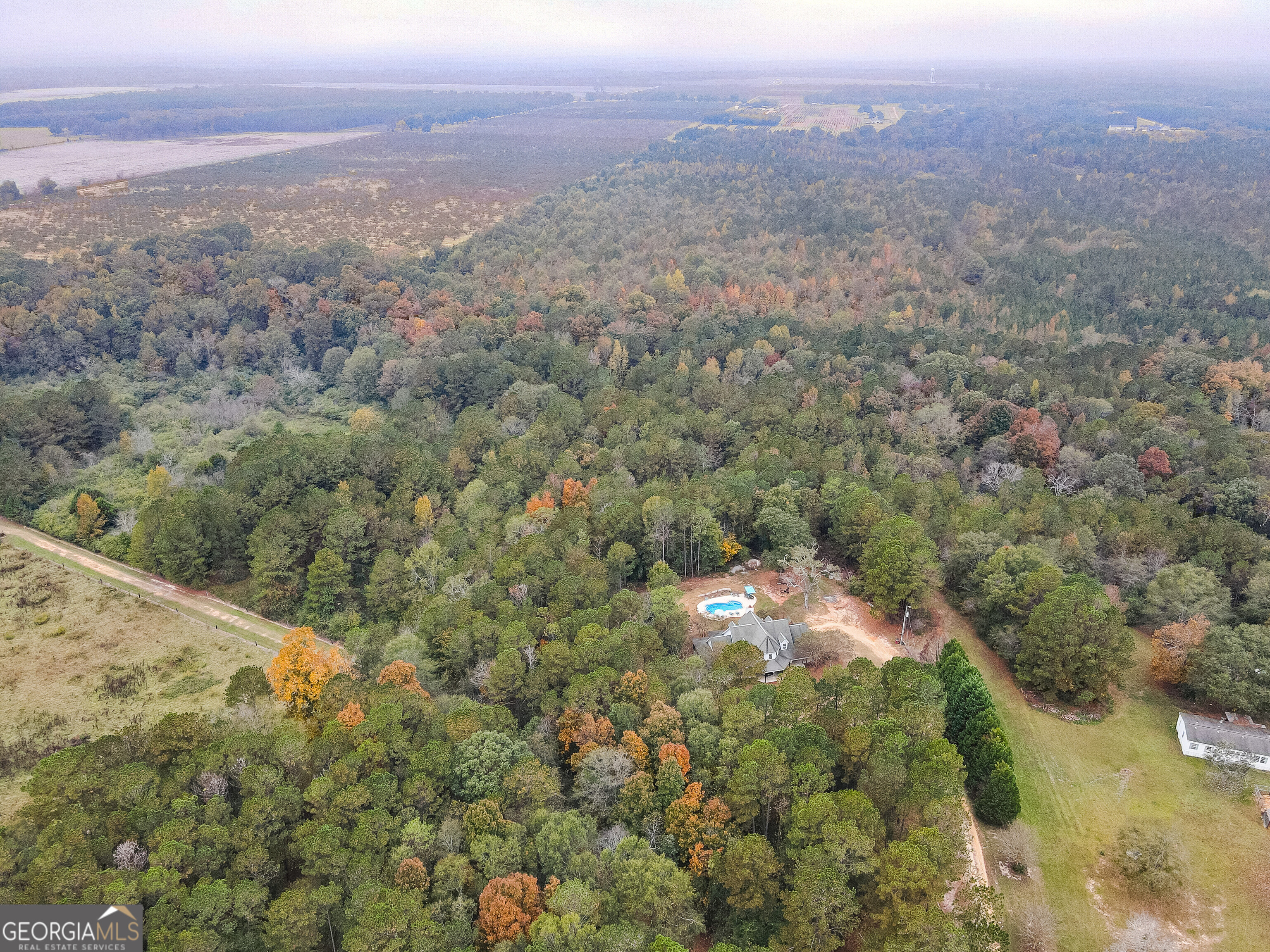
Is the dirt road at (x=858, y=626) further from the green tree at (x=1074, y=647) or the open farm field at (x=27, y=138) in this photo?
the open farm field at (x=27, y=138)

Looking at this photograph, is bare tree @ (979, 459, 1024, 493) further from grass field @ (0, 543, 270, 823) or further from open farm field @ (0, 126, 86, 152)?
open farm field @ (0, 126, 86, 152)

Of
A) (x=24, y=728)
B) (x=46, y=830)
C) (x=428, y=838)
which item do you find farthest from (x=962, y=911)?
(x=24, y=728)

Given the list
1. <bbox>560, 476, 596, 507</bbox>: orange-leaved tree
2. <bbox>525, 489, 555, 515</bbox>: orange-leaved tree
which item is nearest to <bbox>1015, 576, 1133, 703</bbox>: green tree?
<bbox>560, 476, 596, 507</bbox>: orange-leaved tree

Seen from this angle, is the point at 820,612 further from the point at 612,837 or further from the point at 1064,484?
the point at 1064,484

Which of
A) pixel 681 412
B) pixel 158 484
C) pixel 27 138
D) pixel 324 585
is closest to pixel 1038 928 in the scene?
pixel 324 585

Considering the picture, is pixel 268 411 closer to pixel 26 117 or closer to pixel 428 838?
pixel 428 838
